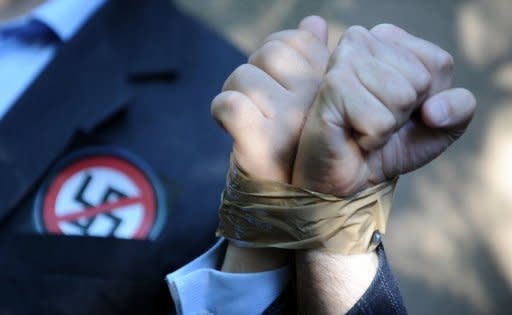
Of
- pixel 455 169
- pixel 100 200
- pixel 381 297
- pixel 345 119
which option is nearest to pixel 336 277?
pixel 381 297

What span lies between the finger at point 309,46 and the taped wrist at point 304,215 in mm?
103

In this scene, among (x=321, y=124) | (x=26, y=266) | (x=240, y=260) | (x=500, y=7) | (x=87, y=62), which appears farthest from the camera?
(x=500, y=7)

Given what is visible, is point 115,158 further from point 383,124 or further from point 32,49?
point 383,124

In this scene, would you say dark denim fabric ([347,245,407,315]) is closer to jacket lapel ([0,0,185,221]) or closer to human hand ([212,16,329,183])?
human hand ([212,16,329,183])

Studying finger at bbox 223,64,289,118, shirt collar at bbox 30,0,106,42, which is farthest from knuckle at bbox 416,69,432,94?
shirt collar at bbox 30,0,106,42

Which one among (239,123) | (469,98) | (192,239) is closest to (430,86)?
(469,98)

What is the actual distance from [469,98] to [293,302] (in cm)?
25

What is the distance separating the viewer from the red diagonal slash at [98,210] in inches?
25.4

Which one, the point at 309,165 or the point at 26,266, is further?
the point at 26,266

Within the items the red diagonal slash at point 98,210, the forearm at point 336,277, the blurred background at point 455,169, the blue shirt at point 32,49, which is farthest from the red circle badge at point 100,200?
the blurred background at point 455,169

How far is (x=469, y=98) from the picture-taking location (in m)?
0.38

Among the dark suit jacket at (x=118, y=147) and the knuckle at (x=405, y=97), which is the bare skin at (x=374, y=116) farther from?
the dark suit jacket at (x=118, y=147)

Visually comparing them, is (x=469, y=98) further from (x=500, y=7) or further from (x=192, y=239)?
(x=500, y=7)

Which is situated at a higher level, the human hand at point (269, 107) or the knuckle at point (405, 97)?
the knuckle at point (405, 97)
